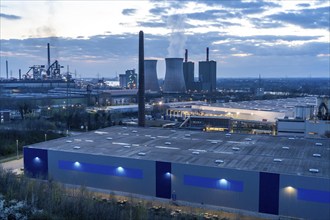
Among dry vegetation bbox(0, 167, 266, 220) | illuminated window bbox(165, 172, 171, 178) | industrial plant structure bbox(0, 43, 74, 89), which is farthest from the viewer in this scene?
industrial plant structure bbox(0, 43, 74, 89)

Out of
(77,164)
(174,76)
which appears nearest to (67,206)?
(77,164)

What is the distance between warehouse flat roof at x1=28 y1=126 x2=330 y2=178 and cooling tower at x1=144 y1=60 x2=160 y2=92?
1889 centimetres

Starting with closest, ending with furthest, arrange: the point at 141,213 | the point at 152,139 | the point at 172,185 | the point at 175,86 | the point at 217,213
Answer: the point at 141,213
the point at 217,213
the point at 172,185
the point at 152,139
the point at 175,86

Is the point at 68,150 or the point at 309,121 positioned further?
the point at 309,121

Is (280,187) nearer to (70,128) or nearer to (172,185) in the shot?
(172,185)

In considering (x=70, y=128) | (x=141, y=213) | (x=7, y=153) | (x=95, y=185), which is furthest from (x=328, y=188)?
(x=70, y=128)

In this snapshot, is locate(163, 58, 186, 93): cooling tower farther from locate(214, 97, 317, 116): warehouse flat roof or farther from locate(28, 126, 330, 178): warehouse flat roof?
locate(28, 126, 330, 178): warehouse flat roof

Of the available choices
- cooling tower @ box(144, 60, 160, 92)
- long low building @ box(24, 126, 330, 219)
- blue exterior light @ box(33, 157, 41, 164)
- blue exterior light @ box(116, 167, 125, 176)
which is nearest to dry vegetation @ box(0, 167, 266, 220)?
long low building @ box(24, 126, 330, 219)

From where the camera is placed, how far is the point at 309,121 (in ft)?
38.8

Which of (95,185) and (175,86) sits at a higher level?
(175,86)

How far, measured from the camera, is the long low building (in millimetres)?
5598

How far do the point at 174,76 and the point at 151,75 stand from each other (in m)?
2.05

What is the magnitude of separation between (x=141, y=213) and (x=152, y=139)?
4013 millimetres

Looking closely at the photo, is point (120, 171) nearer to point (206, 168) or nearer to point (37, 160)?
point (206, 168)
